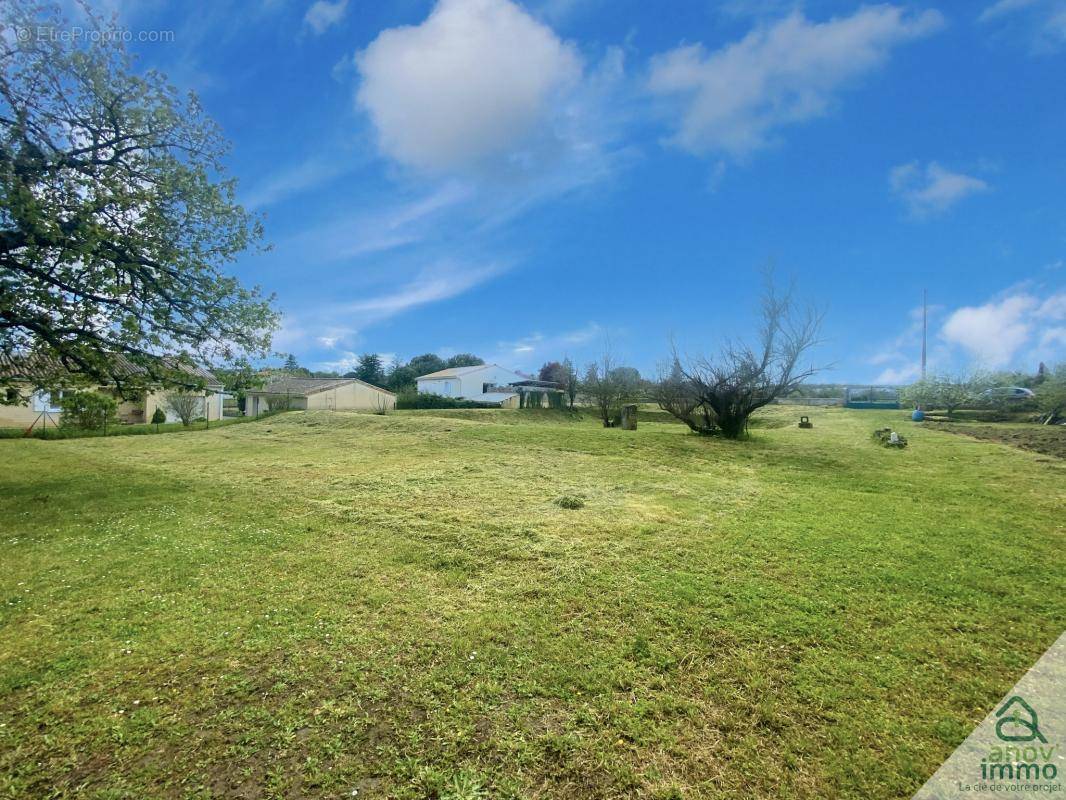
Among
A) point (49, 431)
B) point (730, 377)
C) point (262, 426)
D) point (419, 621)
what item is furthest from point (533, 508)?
point (49, 431)

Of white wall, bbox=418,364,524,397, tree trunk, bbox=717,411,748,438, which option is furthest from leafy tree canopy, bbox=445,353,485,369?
tree trunk, bbox=717,411,748,438

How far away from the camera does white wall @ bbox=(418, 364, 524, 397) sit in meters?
48.0

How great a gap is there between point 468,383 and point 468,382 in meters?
0.12

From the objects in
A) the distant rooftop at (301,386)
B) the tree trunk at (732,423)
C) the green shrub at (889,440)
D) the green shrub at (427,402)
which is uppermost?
the distant rooftop at (301,386)

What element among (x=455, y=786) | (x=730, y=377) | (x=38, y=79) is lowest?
(x=455, y=786)

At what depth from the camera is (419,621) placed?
385cm

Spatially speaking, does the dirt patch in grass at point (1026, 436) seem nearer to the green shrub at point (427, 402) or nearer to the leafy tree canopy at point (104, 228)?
A: the leafy tree canopy at point (104, 228)

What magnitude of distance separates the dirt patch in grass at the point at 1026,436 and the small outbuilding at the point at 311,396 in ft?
117

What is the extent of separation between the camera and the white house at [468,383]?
48.0 metres

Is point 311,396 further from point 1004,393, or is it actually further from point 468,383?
point 1004,393

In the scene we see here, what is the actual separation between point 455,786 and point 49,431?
26.3 meters

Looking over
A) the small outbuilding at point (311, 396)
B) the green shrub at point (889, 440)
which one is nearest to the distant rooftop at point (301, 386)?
the small outbuilding at point (311, 396)

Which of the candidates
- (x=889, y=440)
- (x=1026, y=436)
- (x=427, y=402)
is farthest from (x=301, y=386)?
(x=1026, y=436)

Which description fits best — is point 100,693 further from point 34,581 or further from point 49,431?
point 49,431
